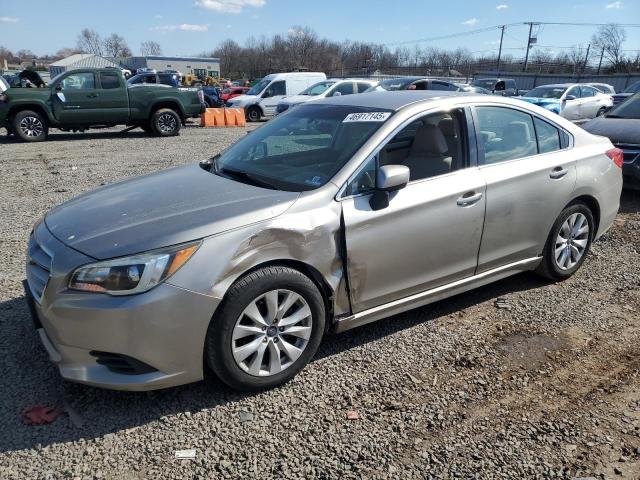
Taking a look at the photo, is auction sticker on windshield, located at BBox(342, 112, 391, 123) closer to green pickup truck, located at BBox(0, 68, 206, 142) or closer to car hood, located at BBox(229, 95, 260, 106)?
green pickup truck, located at BBox(0, 68, 206, 142)

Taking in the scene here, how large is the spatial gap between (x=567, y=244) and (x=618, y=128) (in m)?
4.14

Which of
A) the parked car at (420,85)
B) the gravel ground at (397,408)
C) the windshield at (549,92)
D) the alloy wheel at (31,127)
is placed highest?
the parked car at (420,85)

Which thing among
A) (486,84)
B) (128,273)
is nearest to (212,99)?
(486,84)

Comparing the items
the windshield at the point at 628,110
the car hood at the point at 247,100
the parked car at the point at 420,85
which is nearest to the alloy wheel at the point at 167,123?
the car hood at the point at 247,100

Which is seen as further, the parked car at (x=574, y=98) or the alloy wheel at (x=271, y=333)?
the parked car at (x=574, y=98)

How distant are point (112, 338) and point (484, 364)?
2.32m

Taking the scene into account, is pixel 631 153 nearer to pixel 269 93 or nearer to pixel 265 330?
pixel 265 330

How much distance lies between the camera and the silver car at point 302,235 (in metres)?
2.63

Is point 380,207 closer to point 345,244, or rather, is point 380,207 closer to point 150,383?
point 345,244

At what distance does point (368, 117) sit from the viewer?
3633mm

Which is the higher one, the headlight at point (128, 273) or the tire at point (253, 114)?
the headlight at point (128, 273)

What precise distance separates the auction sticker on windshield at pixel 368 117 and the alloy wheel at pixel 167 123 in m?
12.7

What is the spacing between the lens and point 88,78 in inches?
555

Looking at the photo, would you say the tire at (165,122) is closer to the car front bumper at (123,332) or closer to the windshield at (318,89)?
the windshield at (318,89)
